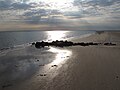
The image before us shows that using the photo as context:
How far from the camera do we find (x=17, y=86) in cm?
1633

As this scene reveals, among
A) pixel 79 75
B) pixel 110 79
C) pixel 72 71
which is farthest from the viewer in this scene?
pixel 72 71

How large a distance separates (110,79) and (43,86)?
5.19m

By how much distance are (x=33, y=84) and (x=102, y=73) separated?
6.15 metres

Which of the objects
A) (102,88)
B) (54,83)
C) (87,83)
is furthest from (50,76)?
(102,88)

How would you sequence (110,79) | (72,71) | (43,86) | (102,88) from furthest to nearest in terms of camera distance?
1. (72,71)
2. (110,79)
3. (43,86)
4. (102,88)

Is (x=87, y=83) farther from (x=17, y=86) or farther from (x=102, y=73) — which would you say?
(x=17, y=86)

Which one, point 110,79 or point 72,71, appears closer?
point 110,79

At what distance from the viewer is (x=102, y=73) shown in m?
19.0

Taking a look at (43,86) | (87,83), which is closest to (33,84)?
(43,86)

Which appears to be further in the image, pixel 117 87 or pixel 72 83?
pixel 72 83

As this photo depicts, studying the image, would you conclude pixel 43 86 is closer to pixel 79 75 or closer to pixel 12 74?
pixel 79 75

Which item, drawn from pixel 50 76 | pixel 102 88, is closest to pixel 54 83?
pixel 50 76

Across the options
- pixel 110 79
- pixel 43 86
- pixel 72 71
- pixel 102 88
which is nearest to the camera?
pixel 102 88

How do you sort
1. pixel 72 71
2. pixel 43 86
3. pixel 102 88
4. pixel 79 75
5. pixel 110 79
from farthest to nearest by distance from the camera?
pixel 72 71
pixel 79 75
pixel 110 79
pixel 43 86
pixel 102 88
